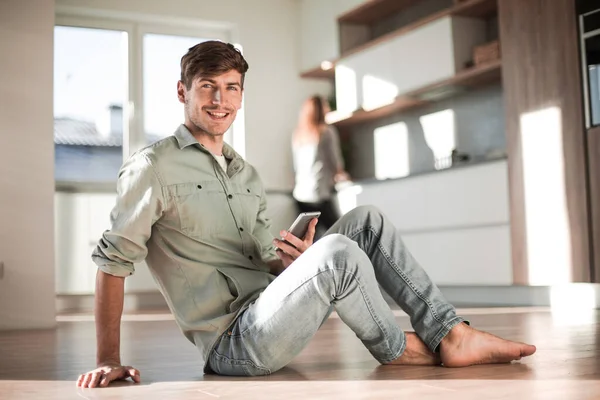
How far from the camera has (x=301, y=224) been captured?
1915 millimetres

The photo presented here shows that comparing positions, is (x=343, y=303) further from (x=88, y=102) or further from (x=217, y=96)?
(x=88, y=102)

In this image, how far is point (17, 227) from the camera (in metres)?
4.45

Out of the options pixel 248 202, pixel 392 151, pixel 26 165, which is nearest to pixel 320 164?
pixel 392 151

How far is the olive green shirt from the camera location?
1882 millimetres

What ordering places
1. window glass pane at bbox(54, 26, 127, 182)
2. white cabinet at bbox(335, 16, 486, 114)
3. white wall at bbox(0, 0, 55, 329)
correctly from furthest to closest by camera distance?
window glass pane at bbox(54, 26, 127, 182) → white cabinet at bbox(335, 16, 486, 114) → white wall at bbox(0, 0, 55, 329)

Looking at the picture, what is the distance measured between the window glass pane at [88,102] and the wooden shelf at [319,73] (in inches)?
59.8

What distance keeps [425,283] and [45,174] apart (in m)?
3.04

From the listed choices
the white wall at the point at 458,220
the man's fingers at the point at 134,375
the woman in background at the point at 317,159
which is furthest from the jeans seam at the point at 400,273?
the woman in background at the point at 317,159

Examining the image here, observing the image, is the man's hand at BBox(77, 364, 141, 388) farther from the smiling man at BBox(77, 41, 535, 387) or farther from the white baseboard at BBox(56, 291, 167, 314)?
the white baseboard at BBox(56, 291, 167, 314)

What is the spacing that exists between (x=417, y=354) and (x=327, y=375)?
0.22 metres

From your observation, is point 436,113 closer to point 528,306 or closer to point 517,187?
point 517,187

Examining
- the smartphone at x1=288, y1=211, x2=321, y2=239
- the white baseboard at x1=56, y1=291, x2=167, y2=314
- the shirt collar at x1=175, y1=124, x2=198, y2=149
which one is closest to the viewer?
the smartphone at x1=288, y1=211, x2=321, y2=239

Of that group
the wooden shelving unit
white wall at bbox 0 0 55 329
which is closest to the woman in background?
the wooden shelving unit

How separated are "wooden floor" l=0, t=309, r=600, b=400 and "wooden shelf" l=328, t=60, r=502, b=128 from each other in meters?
2.47
